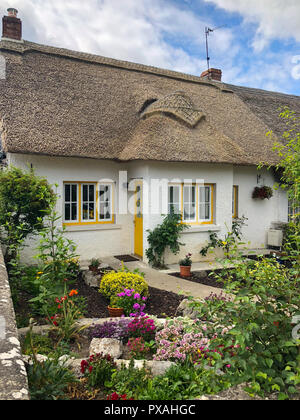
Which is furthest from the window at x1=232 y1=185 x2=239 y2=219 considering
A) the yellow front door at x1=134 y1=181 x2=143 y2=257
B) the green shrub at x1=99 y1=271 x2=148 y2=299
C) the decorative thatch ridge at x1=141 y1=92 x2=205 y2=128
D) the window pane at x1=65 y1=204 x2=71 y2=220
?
the green shrub at x1=99 y1=271 x2=148 y2=299

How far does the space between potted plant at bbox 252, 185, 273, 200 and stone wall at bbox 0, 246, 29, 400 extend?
9.39 meters

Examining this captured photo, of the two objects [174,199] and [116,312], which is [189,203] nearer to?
[174,199]

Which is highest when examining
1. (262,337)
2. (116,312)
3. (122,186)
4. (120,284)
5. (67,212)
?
(122,186)

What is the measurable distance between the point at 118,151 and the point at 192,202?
2.65 m

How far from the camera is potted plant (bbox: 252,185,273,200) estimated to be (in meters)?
10.5

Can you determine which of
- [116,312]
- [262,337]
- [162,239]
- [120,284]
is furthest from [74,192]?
[262,337]

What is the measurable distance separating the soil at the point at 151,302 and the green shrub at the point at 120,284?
0.21 m

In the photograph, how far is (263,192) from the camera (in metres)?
10.5

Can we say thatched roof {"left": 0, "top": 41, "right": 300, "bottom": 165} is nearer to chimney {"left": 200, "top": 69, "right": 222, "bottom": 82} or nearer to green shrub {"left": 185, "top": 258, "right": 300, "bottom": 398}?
chimney {"left": 200, "top": 69, "right": 222, "bottom": 82}

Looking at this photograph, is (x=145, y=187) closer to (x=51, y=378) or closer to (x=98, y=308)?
(x=98, y=308)

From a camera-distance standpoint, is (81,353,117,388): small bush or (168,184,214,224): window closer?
(81,353,117,388): small bush

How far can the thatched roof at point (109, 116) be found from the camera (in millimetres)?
7938

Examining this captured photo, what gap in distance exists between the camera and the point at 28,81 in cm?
891

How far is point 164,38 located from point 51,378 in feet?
33.4
